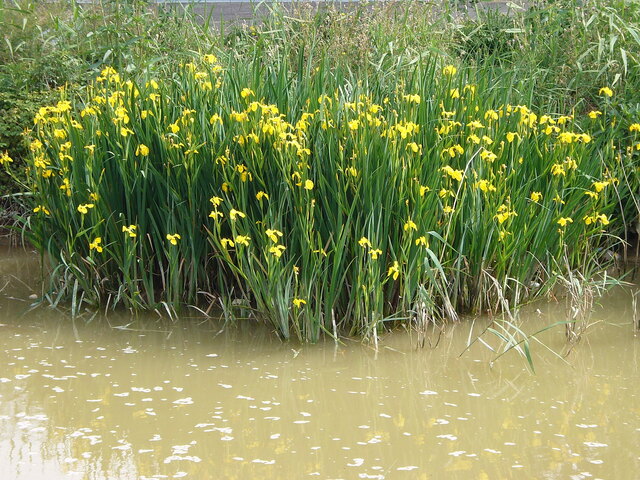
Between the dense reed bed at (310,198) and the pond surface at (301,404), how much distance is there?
0.82ft

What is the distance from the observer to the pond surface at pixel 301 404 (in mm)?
3375

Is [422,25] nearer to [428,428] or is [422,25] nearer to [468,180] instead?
[468,180]

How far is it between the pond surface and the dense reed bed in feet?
→ 0.82

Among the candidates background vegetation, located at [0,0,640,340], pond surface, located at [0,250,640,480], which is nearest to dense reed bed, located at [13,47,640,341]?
background vegetation, located at [0,0,640,340]

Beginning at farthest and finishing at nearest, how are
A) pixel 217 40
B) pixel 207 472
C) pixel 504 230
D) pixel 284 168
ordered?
pixel 217 40 → pixel 504 230 → pixel 284 168 → pixel 207 472

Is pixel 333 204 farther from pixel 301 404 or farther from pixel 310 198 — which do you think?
pixel 301 404

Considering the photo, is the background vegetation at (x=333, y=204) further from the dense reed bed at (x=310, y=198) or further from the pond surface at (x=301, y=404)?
the pond surface at (x=301, y=404)

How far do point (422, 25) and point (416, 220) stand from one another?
2772mm

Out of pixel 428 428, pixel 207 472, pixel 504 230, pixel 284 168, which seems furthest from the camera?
pixel 504 230

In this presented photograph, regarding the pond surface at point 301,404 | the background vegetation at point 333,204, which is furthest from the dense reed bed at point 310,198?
the pond surface at point 301,404

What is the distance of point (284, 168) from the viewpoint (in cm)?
448

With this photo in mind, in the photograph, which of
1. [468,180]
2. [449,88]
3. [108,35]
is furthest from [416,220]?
[108,35]

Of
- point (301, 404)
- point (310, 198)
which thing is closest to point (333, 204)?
point (310, 198)

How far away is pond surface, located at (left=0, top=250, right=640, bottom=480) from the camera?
11.1 ft
